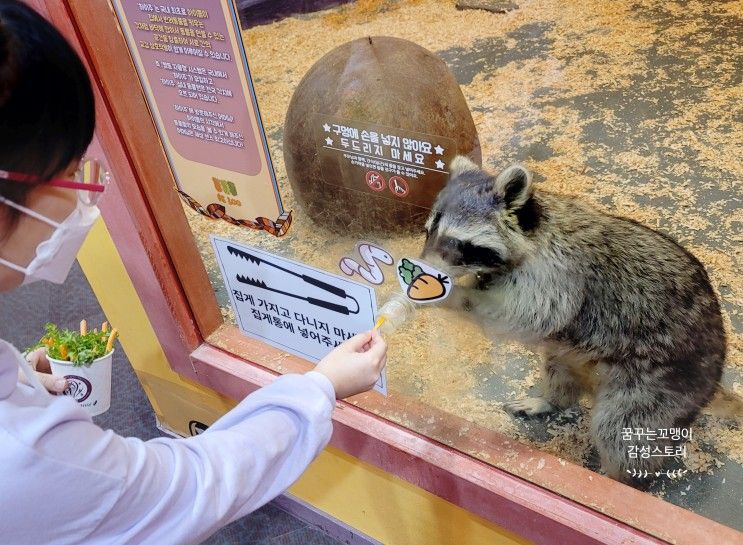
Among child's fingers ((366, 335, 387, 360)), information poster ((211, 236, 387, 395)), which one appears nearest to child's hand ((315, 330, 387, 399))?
child's fingers ((366, 335, 387, 360))

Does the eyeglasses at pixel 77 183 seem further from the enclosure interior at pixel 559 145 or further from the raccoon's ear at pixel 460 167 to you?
the raccoon's ear at pixel 460 167

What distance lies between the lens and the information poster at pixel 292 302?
110cm

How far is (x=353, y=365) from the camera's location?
901 mm

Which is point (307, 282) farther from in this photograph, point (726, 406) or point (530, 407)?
point (726, 406)

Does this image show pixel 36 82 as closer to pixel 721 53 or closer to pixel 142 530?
pixel 142 530

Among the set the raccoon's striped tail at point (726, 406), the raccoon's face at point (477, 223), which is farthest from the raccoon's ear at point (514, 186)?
the raccoon's striped tail at point (726, 406)

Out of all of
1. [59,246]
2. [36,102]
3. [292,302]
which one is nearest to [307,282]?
[292,302]

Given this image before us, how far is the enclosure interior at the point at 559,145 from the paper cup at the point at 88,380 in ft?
0.89

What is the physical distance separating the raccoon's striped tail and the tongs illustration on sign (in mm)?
765

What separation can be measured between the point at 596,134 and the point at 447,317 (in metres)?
0.95

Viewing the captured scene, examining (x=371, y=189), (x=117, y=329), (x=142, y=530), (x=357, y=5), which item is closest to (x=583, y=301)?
(x=371, y=189)

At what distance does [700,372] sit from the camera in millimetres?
1154

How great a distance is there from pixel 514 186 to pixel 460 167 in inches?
3.9

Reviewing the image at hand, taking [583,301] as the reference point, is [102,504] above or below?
above
